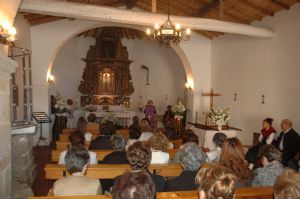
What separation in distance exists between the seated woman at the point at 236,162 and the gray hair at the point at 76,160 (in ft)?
4.70

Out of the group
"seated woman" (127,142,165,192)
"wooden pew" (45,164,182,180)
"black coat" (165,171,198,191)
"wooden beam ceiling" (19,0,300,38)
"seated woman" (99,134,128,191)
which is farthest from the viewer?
"wooden beam ceiling" (19,0,300,38)

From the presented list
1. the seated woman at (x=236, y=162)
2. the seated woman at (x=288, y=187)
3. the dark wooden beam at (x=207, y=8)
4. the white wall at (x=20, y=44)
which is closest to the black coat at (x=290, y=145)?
the seated woman at (x=236, y=162)

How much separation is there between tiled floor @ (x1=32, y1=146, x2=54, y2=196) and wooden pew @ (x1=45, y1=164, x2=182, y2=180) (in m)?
1.64

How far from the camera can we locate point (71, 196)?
8.51ft

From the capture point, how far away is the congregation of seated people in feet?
6.00

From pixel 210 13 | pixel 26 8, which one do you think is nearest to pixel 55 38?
pixel 26 8

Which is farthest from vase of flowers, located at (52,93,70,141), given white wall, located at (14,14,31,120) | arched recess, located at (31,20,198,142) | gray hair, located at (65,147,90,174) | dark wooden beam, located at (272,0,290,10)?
gray hair, located at (65,147,90,174)

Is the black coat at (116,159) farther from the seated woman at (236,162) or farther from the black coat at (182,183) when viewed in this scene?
the seated woman at (236,162)

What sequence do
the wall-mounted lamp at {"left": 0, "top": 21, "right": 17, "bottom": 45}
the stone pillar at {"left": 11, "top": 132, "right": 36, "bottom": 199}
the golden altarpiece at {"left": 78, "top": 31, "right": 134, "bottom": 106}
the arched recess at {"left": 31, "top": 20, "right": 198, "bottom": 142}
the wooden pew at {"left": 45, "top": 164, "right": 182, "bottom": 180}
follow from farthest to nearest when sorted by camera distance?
the golden altarpiece at {"left": 78, "top": 31, "right": 134, "bottom": 106} < the arched recess at {"left": 31, "top": 20, "right": 198, "bottom": 142} < the stone pillar at {"left": 11, "top": 132, "right": 36, "bottom": 199} < the wall-mounted lamp at {"left": 0, "top": 21, "right": 17, "bottom": 45} < the wooden pew at {"left": 45, "top": 164, "right": 182, "bottom": 180}

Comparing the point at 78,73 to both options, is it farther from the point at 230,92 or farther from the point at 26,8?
the point at 26,8

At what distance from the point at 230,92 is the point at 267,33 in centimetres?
262

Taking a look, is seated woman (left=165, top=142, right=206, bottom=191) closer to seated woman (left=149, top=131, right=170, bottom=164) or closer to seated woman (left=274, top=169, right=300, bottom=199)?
seated woman (left=149, top=131, right=170, bottom=164)

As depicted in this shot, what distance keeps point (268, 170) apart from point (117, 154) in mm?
1881

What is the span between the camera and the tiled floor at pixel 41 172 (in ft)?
18.1
